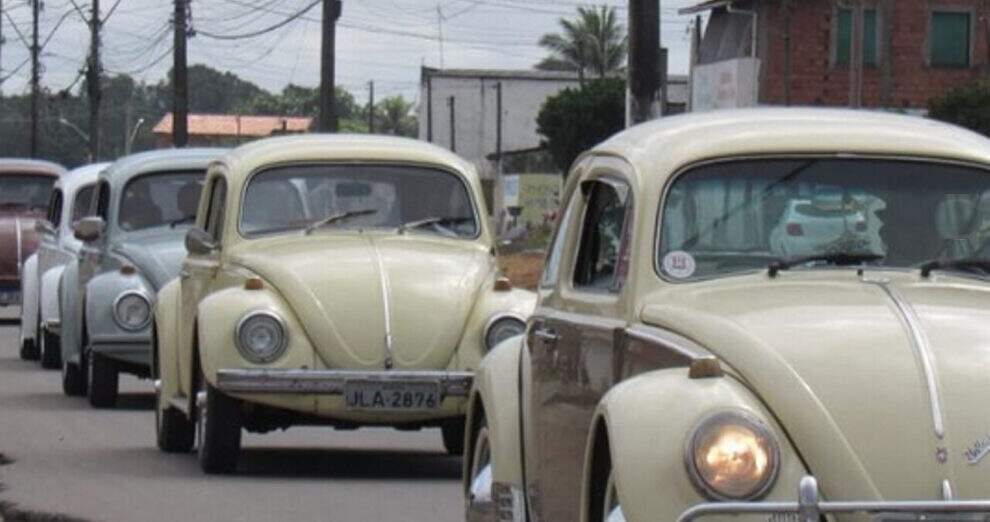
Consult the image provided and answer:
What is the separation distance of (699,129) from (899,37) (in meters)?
55.4

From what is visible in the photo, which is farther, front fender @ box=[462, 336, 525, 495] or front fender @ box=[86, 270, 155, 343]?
front fender @ box=[86, 270, 155, 343]

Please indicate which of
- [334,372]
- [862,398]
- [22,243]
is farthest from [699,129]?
[22,243]

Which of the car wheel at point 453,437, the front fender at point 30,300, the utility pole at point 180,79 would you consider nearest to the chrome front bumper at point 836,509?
the car wheel at point 453,437

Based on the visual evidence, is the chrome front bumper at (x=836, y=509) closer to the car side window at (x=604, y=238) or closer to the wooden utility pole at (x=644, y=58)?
the car side window at (x=604, y=238)

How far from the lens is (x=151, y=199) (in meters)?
18.2

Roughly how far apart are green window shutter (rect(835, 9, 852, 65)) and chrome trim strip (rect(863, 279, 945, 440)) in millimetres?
56118

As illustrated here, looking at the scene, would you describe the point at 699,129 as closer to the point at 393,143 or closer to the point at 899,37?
the point at 393,143

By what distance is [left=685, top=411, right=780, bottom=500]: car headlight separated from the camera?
5844 mm

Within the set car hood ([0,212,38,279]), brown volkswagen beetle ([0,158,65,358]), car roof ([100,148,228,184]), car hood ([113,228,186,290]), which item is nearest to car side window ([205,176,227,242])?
car hood ([113,228,186,290])

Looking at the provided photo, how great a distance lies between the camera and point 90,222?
17.3 meters

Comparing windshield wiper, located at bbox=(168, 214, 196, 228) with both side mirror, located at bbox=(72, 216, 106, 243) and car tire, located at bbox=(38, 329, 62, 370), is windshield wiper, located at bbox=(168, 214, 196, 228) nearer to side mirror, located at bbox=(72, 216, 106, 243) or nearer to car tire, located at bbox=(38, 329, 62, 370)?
side mirror, located at bbox=(72, 216, 106, 243)

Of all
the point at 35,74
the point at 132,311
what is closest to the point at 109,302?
the point at 132,311

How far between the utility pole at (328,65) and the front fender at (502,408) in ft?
109

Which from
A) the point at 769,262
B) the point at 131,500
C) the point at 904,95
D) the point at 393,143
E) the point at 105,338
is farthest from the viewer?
the point at 904,95
